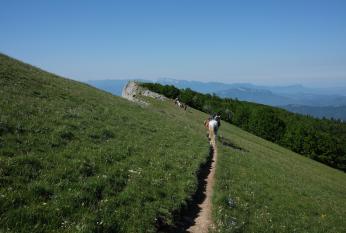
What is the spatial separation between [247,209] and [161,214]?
546 cm

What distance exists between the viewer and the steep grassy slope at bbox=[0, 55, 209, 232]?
9.91m

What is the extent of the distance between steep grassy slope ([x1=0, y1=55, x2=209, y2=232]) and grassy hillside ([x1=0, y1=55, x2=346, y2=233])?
1.4 inches

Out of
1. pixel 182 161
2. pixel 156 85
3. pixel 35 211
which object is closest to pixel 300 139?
pixel 156 85

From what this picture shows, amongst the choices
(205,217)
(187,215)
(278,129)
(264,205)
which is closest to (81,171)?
(187,215)

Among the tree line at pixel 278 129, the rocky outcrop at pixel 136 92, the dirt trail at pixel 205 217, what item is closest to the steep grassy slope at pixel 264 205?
the dirt trail at pixel 205 217

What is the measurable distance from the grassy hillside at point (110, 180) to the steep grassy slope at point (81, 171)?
0.12ft

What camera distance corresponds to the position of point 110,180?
1365 centimetres

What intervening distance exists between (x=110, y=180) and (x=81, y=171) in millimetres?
1192

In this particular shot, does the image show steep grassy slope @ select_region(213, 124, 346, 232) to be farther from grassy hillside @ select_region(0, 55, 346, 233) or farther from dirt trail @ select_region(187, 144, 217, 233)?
dirt trail @ select_region(187, 144, 217, 233)

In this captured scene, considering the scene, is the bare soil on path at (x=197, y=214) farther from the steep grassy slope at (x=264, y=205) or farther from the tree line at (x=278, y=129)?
the tree line at (x=278, y=129)

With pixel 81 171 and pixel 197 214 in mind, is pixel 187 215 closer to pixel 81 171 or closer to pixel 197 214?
pixel 197 214

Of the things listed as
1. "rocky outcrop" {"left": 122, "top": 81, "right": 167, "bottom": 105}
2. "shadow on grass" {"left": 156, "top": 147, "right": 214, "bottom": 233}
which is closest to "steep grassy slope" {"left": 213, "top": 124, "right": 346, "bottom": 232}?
"shadow on grass" {"left": 156, "top": 147, "right": 214, "bottom": 233}

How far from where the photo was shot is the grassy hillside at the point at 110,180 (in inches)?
404

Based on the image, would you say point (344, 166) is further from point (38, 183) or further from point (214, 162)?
point (38, 183)
